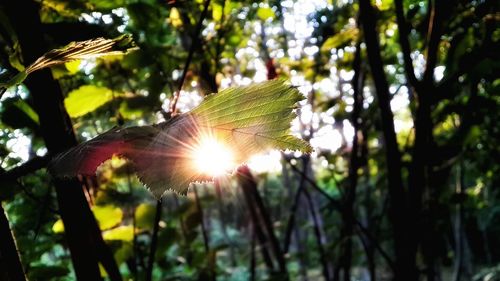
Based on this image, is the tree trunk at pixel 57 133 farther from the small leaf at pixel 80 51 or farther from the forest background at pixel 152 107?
the small leaf at pixel 80 51

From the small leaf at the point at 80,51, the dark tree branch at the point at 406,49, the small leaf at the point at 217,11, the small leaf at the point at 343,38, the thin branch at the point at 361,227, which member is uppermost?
the small leaf at the point at 217,11

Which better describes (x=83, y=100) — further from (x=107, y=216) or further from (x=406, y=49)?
(x=406, y=49)

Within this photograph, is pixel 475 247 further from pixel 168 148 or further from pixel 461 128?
pixel 168 148

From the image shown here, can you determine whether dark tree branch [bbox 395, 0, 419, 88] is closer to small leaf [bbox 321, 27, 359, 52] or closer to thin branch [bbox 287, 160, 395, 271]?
small leaf [bbox 321, 27, 359, 52]

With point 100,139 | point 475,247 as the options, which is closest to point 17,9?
point 100,139

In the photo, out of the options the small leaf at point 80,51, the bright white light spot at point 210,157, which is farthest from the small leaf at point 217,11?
the bright white light spot at point 210,157

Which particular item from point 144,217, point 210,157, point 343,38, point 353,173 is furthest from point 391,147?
point 210,157

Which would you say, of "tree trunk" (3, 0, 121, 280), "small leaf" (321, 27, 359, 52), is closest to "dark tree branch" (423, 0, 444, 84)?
"small leaf" (321, 27, 359, 52)
